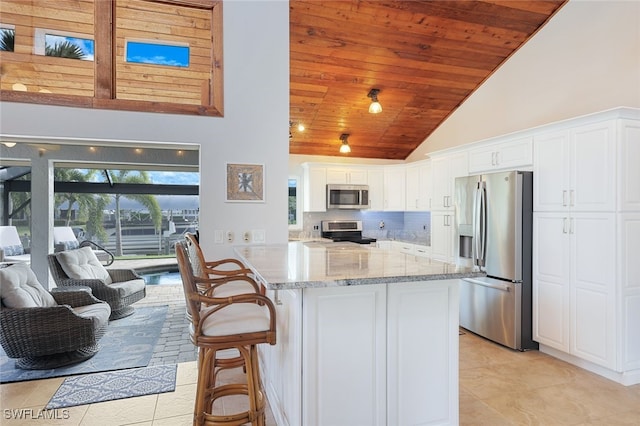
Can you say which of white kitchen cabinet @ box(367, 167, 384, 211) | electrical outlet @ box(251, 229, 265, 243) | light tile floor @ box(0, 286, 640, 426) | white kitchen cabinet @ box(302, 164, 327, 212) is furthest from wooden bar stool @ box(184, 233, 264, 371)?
white kitchen cabinet @ box(367, 167, 384, 211)

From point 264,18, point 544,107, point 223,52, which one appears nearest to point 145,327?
point 223,52

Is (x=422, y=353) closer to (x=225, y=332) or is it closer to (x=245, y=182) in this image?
(x=225, y=332)

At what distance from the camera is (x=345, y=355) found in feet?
5.91

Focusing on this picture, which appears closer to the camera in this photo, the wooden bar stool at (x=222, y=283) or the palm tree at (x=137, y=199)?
the wooden bar stool at (x=222, y=283)

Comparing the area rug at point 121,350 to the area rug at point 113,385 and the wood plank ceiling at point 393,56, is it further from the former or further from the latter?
the wood plank ceiling at point 393,56

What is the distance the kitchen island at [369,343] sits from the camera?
1.75m

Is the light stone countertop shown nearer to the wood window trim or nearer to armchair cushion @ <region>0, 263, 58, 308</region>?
the wood window trim

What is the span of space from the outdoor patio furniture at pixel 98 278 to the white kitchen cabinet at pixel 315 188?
122 inches

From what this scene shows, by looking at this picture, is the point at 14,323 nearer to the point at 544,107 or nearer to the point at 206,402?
the point at 206,402

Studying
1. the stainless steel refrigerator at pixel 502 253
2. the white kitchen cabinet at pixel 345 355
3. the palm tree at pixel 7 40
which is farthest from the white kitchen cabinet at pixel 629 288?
the palm tree at pixel 7 40

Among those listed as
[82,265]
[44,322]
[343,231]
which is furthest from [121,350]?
[343,231]

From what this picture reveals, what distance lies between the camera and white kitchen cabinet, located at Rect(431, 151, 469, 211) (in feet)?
14.3

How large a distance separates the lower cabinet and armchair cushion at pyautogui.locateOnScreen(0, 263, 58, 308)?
2141 mm

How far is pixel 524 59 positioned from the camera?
440 cm
